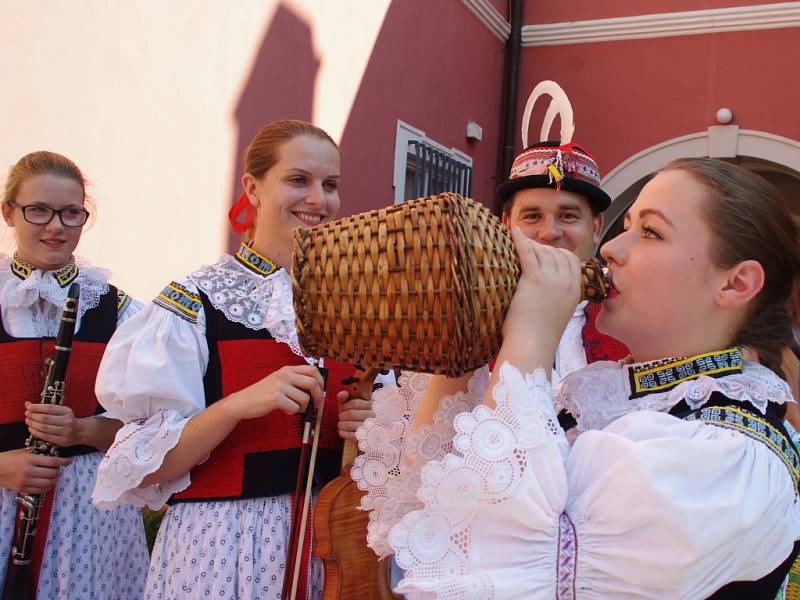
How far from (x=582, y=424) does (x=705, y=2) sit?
24.5ft

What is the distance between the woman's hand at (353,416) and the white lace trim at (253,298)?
0.17 m

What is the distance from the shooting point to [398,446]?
4.69 ft

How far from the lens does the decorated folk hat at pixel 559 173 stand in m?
2.21

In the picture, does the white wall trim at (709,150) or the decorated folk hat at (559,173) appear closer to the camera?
the decorated folk hat at (559,173)

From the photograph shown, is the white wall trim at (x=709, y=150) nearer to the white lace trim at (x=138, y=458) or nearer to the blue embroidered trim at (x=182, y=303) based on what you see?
the blue embroidered trim at (x=182, y=303)

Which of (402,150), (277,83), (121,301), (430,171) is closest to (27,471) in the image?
(121,301)

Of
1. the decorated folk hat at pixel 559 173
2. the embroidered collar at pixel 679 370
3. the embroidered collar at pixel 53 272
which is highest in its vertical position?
the decorated folk hat at pixel 559 173

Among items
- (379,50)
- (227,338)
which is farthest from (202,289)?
(379,50)

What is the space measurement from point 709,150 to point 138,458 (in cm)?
714

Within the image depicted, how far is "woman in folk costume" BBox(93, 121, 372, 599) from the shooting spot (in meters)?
1.71

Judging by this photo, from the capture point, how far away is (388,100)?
6172 millimetres

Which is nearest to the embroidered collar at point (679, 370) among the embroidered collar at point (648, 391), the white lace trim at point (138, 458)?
the embroidered collar at point (648, 391)

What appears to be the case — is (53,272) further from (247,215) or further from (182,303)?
(182,303)

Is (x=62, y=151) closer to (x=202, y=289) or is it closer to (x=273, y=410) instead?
(x=202, y=289)
